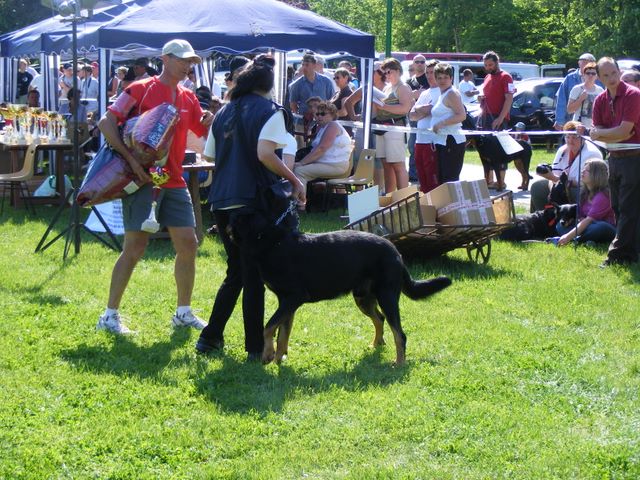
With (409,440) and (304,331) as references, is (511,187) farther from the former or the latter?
(409,440)

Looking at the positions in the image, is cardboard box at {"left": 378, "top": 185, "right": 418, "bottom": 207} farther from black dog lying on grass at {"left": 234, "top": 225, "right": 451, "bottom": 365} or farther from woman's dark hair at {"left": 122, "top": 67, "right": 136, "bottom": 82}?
woman's dark hair at {"left": 122, "top": 67, "right": 136, "bottom": 82}

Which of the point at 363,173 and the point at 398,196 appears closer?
the point at 398,196

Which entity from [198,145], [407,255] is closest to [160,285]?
[407,255]

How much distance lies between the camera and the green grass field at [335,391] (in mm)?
4004

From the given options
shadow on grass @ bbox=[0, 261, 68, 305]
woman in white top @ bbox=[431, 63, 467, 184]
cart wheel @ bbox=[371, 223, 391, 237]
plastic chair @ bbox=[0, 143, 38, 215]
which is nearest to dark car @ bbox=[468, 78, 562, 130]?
woman in white top @ bbox=[431, 63, 467, 184]

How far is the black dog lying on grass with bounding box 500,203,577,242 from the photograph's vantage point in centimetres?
966

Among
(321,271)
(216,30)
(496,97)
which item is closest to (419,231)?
(321,271)

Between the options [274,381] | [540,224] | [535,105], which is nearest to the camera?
[274,381]

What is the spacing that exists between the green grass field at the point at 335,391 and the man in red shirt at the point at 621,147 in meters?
0.67

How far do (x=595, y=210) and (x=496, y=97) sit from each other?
5.49 m

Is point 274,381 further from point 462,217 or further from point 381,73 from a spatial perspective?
point 381,73

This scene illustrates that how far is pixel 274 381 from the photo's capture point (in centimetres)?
515

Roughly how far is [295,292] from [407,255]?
3.49 metres

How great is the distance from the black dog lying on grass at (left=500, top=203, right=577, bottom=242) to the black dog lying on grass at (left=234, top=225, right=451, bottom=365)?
4296mm
